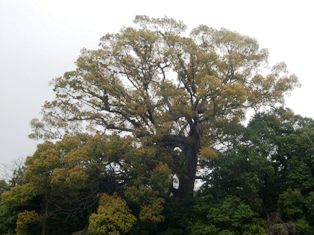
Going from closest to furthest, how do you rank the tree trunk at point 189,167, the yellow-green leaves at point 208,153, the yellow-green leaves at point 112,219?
the yellow-green leaves at point 112,219
the yellow-green leaves at point 208,153
the tree trunk at point 189,167

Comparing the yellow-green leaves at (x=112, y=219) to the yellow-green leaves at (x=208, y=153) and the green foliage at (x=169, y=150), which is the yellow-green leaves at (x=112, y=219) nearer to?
the green foliage at (x=169, y=150)

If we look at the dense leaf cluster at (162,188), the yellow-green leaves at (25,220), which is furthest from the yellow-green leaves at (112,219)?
the yellow-green leaves at (25,220)

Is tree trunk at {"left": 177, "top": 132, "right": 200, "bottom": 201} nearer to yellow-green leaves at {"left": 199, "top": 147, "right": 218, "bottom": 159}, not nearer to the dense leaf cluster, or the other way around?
the dense leaf cluster

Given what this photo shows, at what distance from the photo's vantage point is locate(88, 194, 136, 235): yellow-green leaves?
1225 cm

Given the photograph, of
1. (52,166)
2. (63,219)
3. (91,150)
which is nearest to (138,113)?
(91,150)

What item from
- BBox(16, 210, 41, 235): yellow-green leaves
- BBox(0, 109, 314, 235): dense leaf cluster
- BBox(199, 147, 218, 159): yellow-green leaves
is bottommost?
BBox(16, 210, 41, 235): yellow-green leaves

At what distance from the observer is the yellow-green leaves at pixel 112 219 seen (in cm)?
1225

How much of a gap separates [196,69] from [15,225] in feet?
25.9

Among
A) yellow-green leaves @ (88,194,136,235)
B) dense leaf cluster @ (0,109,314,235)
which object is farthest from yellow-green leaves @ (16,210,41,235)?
yellow-green leaves @ (88,194,136,235)

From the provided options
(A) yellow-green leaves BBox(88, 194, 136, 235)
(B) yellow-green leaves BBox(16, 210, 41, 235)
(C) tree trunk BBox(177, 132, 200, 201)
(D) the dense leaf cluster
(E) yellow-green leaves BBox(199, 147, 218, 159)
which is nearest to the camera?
(A) yellow-green leaves BBox(88, 194, 136, 235)

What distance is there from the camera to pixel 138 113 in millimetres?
14812

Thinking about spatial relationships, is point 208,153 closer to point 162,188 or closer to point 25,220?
point 162,188

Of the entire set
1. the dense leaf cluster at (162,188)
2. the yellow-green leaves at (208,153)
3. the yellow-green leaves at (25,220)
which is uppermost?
the yellow-green leaves at (208,153)

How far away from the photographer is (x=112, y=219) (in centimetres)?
1234
